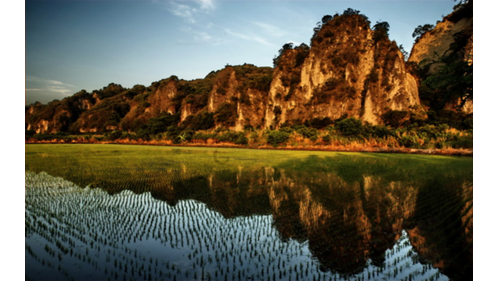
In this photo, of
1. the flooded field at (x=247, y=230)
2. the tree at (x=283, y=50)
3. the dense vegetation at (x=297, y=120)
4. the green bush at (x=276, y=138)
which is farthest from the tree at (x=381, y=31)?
the flooded field at (x=247, y=230)

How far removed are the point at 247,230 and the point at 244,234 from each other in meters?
0.19

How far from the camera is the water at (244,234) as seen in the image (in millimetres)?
3736

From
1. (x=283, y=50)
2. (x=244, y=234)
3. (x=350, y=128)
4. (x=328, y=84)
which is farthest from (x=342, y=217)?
(x=283, y=50)

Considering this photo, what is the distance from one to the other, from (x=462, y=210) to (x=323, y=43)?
50.3 metres

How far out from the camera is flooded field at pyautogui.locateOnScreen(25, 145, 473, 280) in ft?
12.3

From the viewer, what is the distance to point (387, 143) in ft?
82.0

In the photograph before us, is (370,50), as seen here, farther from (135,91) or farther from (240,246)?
(135,91)

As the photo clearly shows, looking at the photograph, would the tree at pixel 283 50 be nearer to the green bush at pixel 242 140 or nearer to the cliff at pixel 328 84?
the cliff at pixel 328 84

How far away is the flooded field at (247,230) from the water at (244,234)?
0.02m

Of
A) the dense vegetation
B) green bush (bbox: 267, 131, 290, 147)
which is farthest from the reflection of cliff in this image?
green bush (bbox: 267, 131, 290, 147)

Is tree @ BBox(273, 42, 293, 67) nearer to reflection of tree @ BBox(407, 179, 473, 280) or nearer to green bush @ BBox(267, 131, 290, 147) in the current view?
green bush @ BBox(267, 131, 290, 147)

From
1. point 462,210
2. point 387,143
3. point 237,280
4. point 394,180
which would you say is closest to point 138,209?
point 237,280
